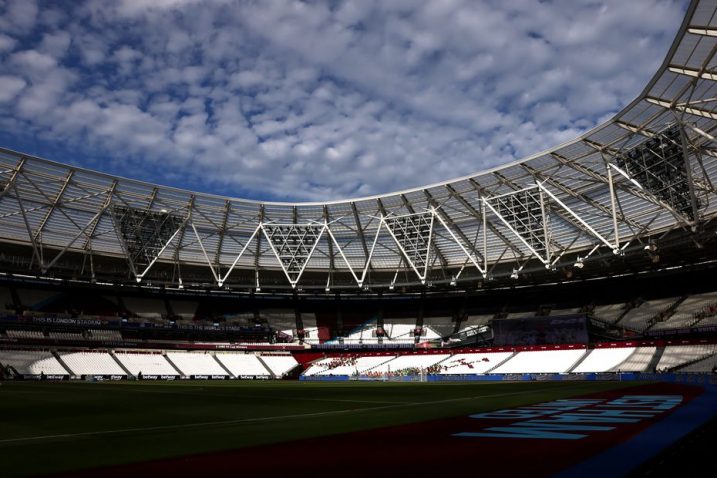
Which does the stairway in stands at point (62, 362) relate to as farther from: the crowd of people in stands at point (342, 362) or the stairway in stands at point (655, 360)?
the stairway in stands at point (655, 360)

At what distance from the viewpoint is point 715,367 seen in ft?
141

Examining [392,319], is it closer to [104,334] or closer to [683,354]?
[104,334]

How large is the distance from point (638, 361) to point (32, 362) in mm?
61974

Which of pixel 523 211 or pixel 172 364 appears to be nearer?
Result: pixel 523 211

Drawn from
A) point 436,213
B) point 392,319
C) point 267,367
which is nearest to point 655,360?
point 436,213

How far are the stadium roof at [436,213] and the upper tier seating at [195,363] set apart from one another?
10571 millimetres

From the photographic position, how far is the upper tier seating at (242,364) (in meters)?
67.7

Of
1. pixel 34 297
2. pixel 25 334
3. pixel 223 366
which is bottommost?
pixel 223 366

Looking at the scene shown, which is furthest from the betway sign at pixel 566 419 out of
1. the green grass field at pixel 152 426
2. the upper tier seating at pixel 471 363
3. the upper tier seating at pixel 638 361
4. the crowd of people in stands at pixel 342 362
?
the crowd of people in stands at pixel 342 362

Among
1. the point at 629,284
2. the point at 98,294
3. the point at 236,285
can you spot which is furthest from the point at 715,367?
the point at 98,294

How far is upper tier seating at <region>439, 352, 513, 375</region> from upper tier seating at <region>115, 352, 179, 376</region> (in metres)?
32.8

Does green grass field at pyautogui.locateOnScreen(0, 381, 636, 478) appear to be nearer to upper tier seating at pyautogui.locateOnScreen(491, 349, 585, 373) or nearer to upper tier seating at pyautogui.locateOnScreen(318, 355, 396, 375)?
upper tier seating at pyautogui.locateOnScreen(491, 349, 585, 373)

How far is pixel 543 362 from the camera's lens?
58.0 m

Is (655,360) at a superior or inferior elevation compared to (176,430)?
inferior
